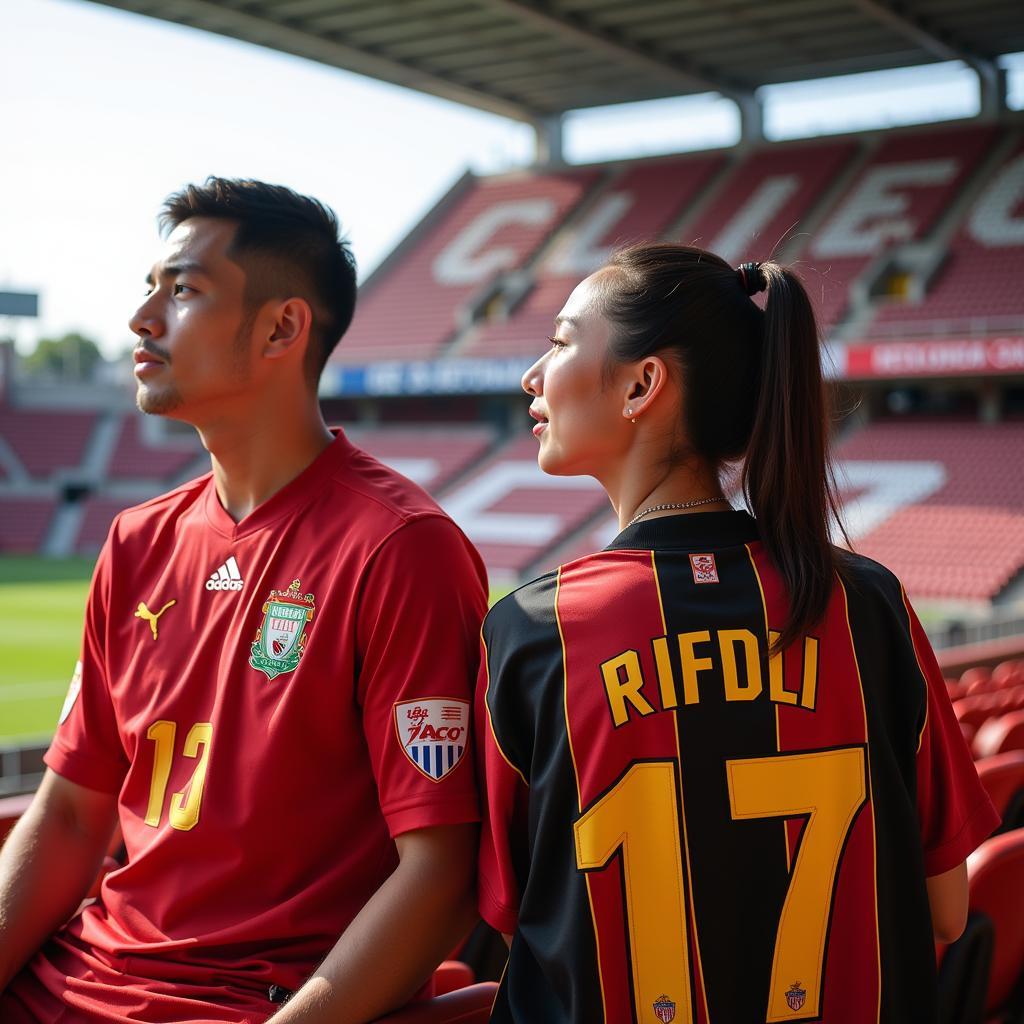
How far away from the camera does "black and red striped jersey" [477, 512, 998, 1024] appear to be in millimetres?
1549

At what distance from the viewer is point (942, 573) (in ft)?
60.2

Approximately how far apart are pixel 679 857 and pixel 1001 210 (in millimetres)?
25253

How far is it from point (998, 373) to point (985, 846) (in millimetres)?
19289

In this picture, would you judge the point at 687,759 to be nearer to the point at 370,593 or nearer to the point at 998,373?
the point at 370,593

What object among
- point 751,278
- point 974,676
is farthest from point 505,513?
point 751,278

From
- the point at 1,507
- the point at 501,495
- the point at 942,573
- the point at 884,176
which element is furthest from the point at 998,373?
the point at 1,507

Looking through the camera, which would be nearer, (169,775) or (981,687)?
(169,775)

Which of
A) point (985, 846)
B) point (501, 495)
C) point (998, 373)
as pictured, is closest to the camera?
point (985, 846)

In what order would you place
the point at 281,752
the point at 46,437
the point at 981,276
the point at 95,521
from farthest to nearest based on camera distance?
1. the point at 46,437
2. the point at 95,521
3. the point at 981,276
4. the point at 281,752

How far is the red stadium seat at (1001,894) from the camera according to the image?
2.23m

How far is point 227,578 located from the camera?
83.1 inches

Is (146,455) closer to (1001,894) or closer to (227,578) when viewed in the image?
(227,578)

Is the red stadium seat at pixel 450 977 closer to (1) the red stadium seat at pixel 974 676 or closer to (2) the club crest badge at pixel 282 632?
(2) the club crest badge at pixel 282 632

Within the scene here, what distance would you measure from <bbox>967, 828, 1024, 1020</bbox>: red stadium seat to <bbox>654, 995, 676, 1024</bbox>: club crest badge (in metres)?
0.88
